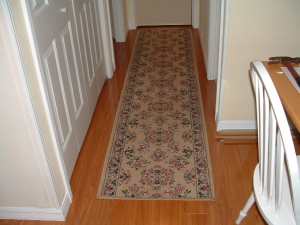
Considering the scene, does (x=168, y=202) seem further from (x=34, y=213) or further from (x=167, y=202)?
(x=34, y=213)

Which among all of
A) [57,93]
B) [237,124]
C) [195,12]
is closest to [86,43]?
[57,93]

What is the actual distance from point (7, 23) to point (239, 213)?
1.42 m

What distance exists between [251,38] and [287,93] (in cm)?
77

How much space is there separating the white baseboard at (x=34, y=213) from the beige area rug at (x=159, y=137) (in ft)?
0.85

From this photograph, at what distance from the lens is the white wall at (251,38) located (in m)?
1.92

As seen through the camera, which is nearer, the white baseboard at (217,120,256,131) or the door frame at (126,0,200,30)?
the white baseboard at (217,120,256,131)

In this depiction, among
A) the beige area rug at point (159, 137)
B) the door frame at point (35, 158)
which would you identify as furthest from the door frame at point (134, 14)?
the door frame at point (35, 158)

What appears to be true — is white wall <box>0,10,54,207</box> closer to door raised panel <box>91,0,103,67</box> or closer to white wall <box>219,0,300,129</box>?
white wall <box>219,0,300,129</box>

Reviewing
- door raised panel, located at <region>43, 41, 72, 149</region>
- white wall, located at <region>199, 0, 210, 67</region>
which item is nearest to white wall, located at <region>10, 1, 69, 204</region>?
door raised panel, located at <region>43, 41, 72, 149</region>

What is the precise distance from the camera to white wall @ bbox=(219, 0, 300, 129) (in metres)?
1.92

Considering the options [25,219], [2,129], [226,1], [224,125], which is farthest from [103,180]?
[226,1]

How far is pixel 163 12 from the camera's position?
4418 millimetres

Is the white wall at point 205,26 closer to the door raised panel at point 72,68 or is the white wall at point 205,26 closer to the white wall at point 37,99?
the door raised panel at point 72,68

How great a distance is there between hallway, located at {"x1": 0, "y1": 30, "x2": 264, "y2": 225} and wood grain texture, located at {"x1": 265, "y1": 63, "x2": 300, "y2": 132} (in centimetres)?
75
